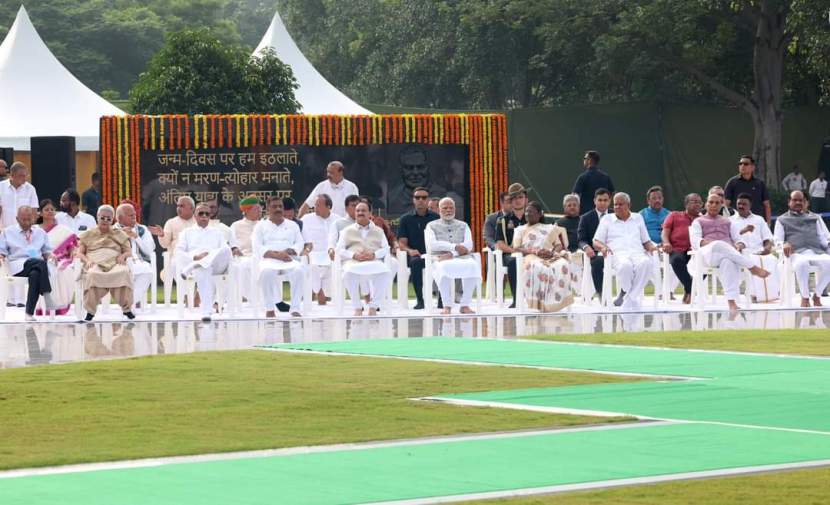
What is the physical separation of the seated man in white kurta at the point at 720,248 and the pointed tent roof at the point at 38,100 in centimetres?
1350

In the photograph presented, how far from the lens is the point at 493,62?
5597cm

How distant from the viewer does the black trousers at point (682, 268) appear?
71.6 ft

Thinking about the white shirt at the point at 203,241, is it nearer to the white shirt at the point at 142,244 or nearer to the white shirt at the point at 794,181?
the white shirt at the point at 142,244

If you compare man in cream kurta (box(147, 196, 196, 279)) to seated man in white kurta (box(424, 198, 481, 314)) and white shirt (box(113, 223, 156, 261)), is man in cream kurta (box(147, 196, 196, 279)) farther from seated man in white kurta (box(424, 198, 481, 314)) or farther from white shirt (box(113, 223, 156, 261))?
seated man in white kurta (box(424, 198, 481, 314))

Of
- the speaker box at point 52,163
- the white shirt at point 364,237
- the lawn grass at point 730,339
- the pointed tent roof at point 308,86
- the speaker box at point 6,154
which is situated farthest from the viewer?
the pointed tent roof at point 308,86

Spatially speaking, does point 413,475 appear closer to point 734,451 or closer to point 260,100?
point 734,451

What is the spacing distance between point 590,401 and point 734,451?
7.60 ft

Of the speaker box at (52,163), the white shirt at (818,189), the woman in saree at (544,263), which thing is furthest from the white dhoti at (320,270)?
the white shirt at (818,189)

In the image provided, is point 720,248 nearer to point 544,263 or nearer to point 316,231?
point 544,263

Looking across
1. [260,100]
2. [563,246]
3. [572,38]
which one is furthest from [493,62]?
[563,246]

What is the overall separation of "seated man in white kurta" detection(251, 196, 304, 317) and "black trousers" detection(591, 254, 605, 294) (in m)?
3.60

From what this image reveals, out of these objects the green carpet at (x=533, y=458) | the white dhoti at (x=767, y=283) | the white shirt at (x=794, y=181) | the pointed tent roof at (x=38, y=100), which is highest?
the pointed tent roof at (x=38, y=100)

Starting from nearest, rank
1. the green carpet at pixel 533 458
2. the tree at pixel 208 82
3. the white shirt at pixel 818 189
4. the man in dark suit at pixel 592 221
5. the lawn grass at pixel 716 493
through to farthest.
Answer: the lawn grass at pixel 716 493, the green carpet at pixel 533 458, the man in dark suit at pixel 592 221, the tree at pixel 208 82, the white shirt at pixel 818 189

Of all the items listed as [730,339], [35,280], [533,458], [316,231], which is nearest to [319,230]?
[316,231]
